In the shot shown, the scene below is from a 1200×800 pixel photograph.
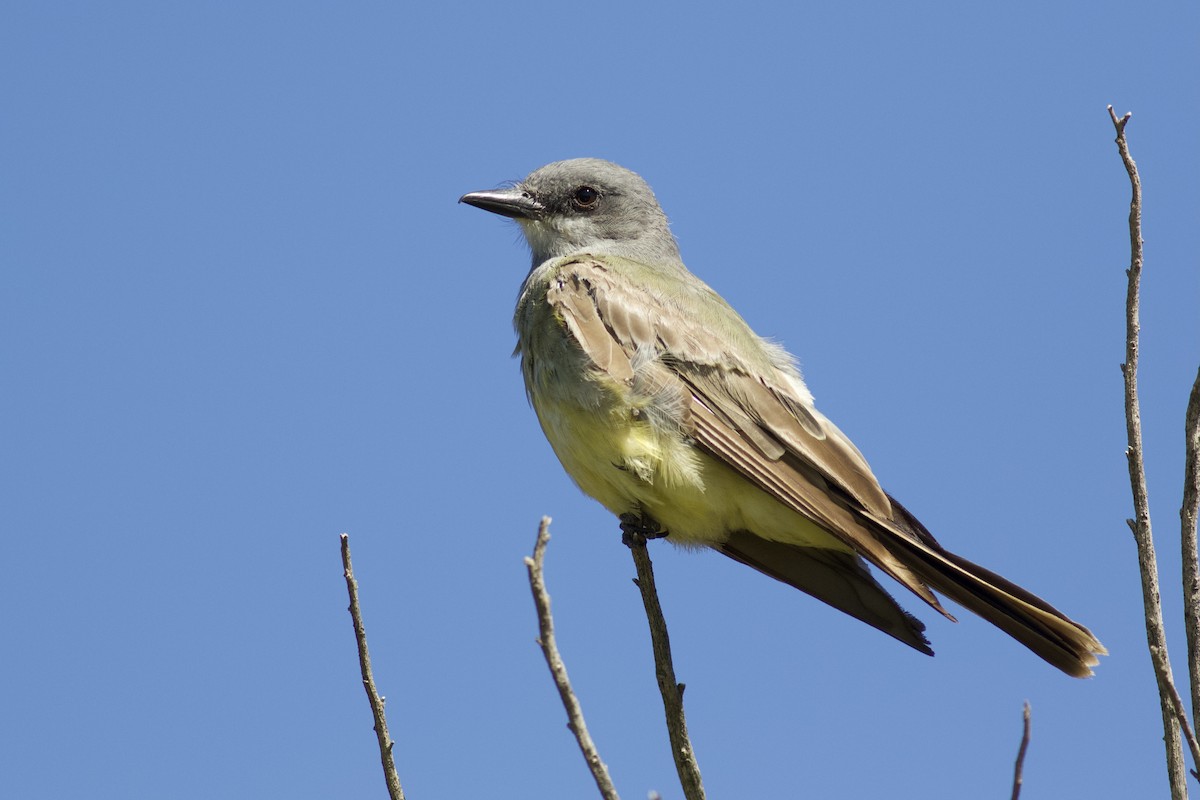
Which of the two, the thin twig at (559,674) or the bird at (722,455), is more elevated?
the bird at (722,455)

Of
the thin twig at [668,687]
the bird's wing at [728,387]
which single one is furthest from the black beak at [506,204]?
the thin twig at [668,687]

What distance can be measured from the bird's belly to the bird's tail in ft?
1.99

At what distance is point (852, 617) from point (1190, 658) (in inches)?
88.6

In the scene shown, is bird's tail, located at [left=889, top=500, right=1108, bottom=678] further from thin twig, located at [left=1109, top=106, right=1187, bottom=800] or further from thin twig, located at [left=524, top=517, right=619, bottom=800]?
thin twig, located at [left=524, top=517, right=619, bottom=800]

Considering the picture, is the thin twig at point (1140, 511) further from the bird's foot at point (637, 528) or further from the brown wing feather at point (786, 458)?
the bird's foot at point (637, 528)

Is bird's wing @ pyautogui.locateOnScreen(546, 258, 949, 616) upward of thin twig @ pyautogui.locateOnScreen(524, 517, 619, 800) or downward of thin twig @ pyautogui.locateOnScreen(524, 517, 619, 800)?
upward

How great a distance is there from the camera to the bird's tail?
15.4ft

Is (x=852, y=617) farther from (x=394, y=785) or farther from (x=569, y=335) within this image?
(x=394, y=785)

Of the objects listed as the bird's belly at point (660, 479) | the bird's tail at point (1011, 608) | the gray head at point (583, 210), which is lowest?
the bird's tail at point (1011, 608)

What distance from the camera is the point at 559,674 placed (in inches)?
118

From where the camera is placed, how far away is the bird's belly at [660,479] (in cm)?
521

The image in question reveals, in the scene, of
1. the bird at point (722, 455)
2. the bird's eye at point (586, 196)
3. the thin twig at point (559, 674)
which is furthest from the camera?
the bird's eye at point (586, 196)

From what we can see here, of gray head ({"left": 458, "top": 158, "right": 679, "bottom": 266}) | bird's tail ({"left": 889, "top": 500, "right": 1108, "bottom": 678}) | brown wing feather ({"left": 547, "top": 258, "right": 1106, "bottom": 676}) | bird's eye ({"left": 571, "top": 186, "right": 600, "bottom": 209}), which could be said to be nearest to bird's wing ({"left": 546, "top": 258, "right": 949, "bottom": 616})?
brown wing feather ({"left": 547, "top": 258, "right": 1106, "bottom": 676})

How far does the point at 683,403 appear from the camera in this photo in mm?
5398
